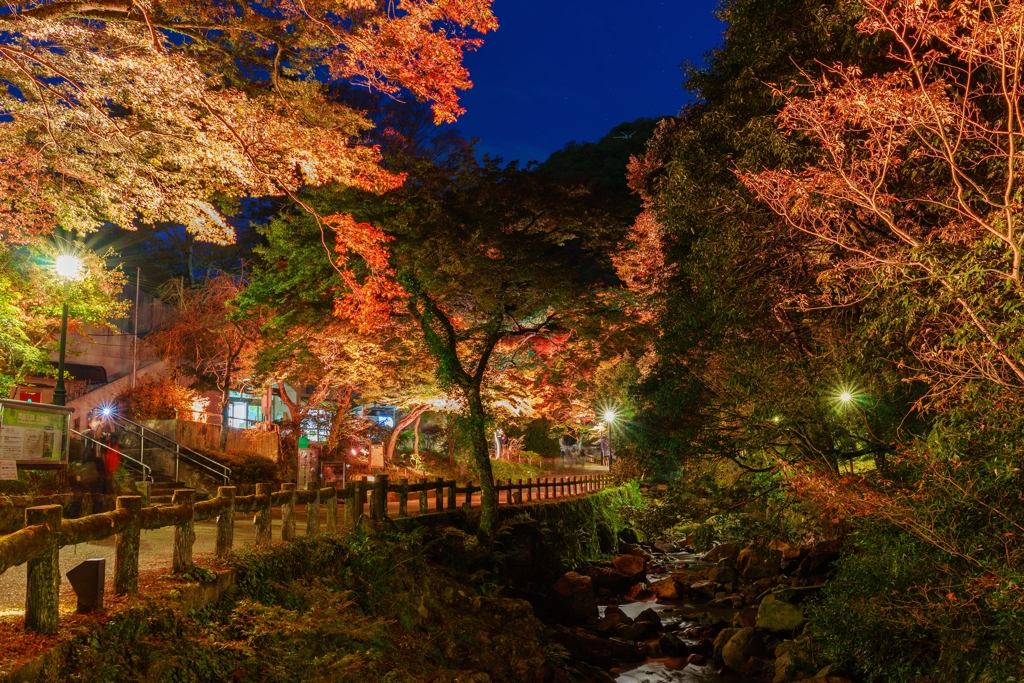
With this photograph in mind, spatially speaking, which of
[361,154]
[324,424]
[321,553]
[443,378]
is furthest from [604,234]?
[324,424]

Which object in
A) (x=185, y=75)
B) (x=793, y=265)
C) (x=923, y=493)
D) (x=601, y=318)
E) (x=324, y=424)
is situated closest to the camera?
(x=923, y=493)

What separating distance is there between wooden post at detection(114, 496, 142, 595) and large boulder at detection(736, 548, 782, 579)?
16683 mm

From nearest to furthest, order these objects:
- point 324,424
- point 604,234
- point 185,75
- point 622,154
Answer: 1. point 185,75
2. point 604,234
3. point 324,424
4. point 622,154

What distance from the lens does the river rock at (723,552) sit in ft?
69.2

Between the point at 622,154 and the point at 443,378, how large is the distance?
43.4 metres

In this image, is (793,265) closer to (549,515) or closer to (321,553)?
(321,553)

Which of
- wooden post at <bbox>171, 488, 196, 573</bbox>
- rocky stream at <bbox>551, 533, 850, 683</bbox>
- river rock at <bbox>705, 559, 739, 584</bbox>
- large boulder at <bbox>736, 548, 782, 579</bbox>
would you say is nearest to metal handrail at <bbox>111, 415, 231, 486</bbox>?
rocky stream at <bbox>551, 533, 850, 683</bbox>

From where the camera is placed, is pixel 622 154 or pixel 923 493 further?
pixel 622 154

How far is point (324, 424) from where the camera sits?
30.8 m

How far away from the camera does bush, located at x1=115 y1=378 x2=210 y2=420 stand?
2708cm

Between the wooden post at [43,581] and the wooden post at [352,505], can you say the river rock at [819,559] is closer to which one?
the wooden post at [352,505]

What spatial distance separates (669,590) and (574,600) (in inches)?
146

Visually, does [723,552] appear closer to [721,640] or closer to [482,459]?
[721,640]

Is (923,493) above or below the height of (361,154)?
below
